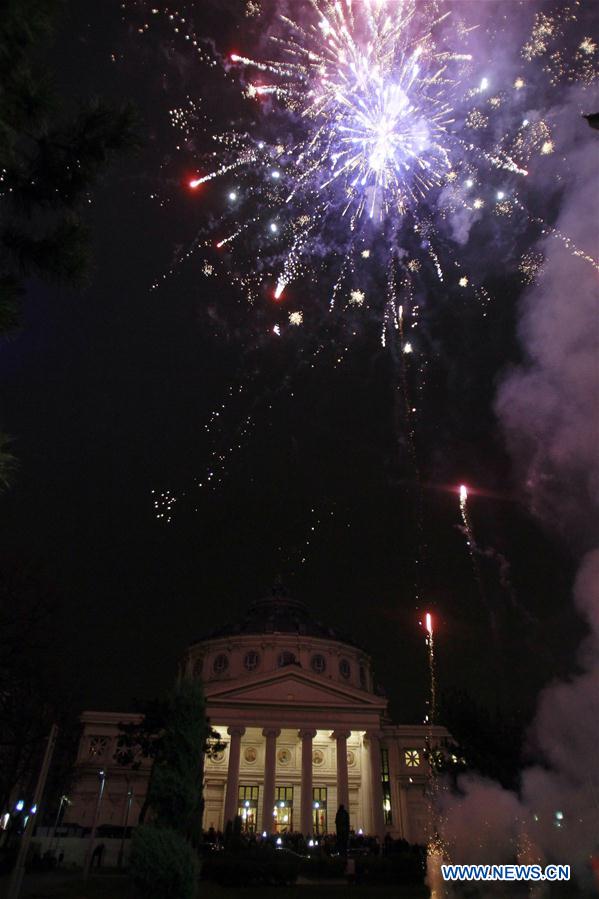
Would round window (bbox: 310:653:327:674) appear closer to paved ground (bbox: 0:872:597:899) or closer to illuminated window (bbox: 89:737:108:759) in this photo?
illuminated window (bbox: 89:737:108:759)

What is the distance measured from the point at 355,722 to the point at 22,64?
62.6 meters

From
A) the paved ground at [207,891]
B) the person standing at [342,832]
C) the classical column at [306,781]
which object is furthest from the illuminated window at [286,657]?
the paved ground at [207,891]

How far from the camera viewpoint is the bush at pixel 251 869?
26562mm

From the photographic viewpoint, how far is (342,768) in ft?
182

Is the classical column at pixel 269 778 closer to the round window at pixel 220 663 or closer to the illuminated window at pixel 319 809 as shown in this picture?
the illuminated window at pixel 319 809

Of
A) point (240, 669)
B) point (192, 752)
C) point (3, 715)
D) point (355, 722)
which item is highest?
point (240, 669)

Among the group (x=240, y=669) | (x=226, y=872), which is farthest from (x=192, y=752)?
(x=240, y=669)

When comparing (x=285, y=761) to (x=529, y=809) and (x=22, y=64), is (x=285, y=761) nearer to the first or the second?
(x=529, y=809)

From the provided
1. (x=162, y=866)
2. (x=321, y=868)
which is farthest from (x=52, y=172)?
Result: (x=321, y=868)

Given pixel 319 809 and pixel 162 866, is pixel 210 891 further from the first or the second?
pixel 319 809

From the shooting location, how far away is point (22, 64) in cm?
511

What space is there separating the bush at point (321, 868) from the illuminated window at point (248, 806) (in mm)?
26114

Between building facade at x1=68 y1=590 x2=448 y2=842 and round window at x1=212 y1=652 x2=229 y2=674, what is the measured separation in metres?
6.59

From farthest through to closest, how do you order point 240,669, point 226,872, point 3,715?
point 240,669 < point 3,715 < point 226,872
